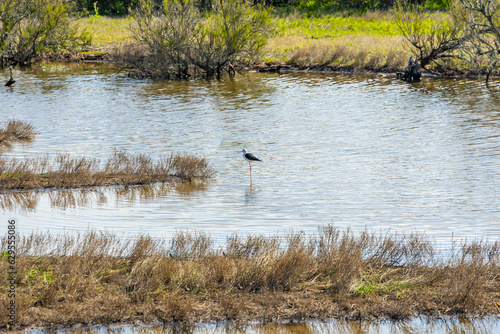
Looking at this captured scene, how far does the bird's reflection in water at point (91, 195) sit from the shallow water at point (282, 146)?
0.06 m

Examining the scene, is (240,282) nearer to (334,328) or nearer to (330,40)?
(334,328)

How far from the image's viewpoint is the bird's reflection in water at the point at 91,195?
1241cm

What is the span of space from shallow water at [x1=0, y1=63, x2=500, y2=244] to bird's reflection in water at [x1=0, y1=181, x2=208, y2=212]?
6cm

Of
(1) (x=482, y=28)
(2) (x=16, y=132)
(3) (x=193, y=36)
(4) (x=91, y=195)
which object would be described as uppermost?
(1) (x=482, y=28)

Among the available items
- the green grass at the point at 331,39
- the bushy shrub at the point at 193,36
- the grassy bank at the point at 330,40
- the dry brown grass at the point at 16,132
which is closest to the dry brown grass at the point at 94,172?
the dry brown grass at the point at 16,132

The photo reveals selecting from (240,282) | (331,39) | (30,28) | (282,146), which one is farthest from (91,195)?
(331,39)

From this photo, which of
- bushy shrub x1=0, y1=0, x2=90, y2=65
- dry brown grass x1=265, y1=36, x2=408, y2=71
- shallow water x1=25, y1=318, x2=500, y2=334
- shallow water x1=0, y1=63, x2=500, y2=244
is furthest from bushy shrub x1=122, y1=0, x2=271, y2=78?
shallow water x1=25, y1=318, x2=500, y2=334

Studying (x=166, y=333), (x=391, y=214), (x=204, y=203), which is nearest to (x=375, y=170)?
(x=391, y=214)

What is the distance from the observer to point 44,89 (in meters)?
30.1

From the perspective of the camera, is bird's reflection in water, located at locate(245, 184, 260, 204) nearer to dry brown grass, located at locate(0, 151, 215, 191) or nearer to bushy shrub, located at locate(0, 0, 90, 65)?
dry brown grass, located at locate(0, 151, 215, 191)

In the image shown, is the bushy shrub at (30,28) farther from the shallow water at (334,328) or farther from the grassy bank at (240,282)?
the shallow water at (334,328)

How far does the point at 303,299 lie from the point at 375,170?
28.6 feet

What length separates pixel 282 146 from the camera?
18.9 meters

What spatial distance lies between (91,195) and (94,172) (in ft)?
4.49
